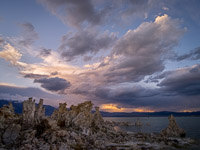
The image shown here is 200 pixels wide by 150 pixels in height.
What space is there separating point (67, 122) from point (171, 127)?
56608mm

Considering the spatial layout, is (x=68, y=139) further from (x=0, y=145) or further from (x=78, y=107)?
(x=78, y=107)

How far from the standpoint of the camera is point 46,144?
3186 cm

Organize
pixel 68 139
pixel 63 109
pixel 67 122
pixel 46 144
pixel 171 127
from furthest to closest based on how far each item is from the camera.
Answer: pixel 171 127
pixel 63 109
pixel 67 122
pixel 68 139
pixel 46 144

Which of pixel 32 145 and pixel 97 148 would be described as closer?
pixel 32 145

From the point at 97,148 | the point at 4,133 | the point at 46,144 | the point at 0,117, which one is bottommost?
the point at 97,148

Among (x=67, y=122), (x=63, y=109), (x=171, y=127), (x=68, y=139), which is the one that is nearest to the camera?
(x=68, y=139)

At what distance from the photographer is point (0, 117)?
111 feet

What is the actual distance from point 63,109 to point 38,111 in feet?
64.4

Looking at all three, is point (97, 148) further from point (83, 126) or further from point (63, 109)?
point (63, 109)

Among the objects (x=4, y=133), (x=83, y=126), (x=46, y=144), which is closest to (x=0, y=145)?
(x=4, y=133)

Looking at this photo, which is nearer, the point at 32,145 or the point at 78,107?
the point at 32,145

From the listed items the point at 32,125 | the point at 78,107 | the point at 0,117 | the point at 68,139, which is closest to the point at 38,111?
the point at 32,125

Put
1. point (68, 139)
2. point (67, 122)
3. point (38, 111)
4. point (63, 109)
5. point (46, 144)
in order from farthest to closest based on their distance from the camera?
point (63, 109) → point (67, 122) → point (38, 111) → point (68, 139) → point (46, 144)

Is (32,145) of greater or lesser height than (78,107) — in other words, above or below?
below
